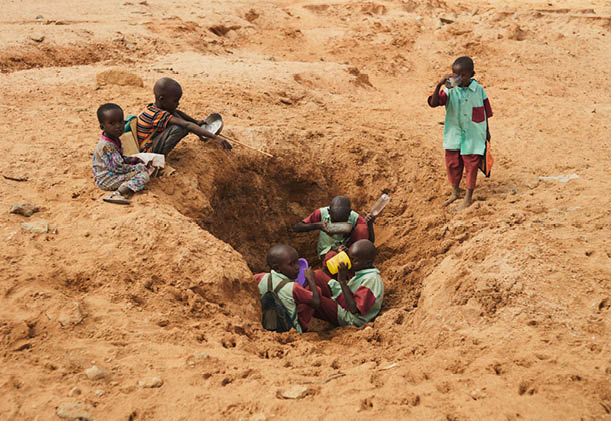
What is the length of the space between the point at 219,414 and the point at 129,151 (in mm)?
2677

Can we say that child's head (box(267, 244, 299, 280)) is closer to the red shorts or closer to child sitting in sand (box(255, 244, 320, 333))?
child sitting in sand (box(255, 244, 320, 333))

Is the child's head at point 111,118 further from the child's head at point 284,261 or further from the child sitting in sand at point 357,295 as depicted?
the child sitting in sand at point 357,295

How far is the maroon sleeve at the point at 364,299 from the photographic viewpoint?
4.17 meters

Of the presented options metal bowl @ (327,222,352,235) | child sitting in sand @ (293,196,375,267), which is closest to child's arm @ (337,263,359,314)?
child sitting in sand @ (293,196,375,267)

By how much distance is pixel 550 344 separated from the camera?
3.00m

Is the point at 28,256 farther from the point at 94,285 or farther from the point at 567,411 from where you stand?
the point at 567,411

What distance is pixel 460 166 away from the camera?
5359 millimetres

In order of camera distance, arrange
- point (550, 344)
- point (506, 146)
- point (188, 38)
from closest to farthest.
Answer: point (550, 344), point (506, 146), point (188, 38)

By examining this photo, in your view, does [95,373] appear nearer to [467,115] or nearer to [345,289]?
[345,289]

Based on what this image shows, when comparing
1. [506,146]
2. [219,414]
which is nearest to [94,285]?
[219,414]

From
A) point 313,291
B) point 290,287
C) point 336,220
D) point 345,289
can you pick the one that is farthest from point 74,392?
point 336,220

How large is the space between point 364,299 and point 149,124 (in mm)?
2325

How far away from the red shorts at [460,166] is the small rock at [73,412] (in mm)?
3841

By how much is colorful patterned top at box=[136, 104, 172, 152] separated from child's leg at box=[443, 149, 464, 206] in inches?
105
